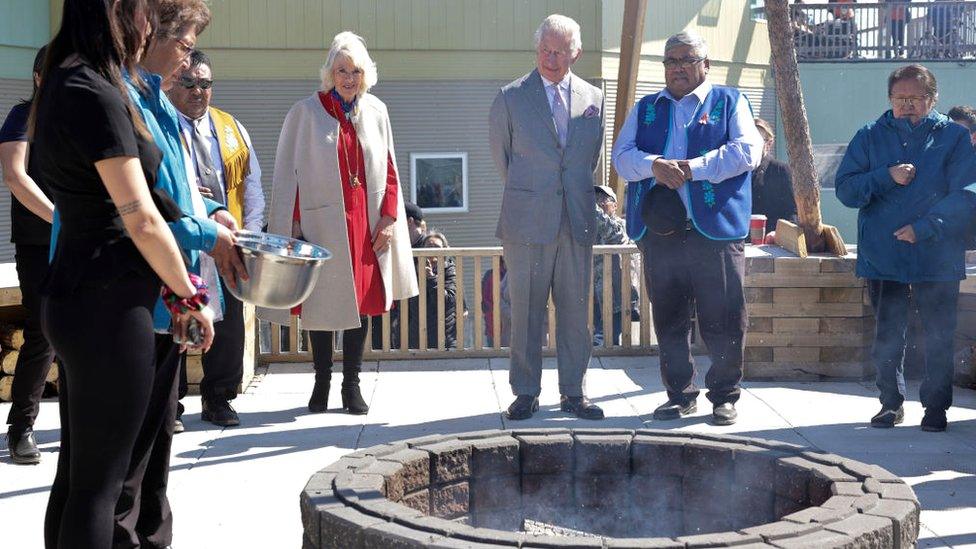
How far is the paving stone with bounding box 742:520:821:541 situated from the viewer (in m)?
3.01

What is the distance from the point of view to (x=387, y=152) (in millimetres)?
7070

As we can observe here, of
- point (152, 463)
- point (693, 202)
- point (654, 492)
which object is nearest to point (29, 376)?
point (152, 463)

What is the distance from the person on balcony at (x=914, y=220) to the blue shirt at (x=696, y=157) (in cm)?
54

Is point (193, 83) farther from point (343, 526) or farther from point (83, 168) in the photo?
point (343, 526)

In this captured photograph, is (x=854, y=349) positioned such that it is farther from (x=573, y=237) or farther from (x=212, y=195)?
(x=212, y=195)

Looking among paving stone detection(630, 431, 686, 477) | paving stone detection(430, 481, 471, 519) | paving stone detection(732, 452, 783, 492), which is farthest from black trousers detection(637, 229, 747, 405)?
paving stone detection(430, 481, 471, 519)

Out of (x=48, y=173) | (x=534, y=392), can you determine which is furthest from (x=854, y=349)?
(x=48, y=173)

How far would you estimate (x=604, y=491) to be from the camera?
4172mm

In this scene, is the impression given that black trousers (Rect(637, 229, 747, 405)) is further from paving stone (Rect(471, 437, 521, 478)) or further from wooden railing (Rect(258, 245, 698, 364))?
paving stone (Rect(471, 437, 521, 478))

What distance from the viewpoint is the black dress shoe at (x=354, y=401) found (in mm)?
7023

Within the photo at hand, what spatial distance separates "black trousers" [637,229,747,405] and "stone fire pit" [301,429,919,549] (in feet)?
8.33

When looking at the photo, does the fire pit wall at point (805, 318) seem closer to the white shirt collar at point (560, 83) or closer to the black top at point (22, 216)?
the white shirt collar at point (560, 83)

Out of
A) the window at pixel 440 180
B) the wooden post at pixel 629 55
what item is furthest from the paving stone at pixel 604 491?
the window at pixel 440 180

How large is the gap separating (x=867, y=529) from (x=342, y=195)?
4311 mm
